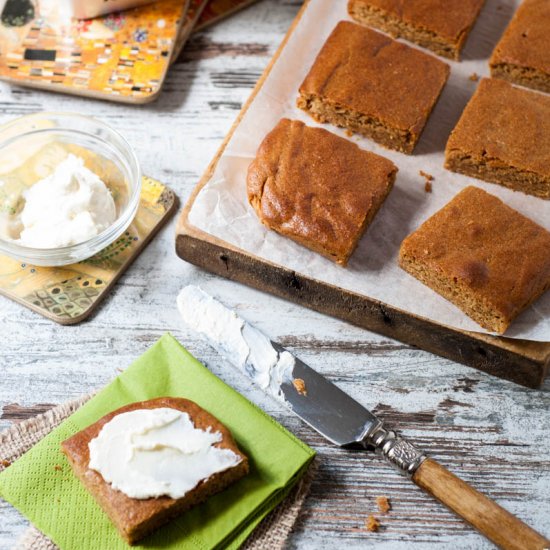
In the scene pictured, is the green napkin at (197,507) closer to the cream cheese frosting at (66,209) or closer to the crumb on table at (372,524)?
the crumb on table at (372,524)

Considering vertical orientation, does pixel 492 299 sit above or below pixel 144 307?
above

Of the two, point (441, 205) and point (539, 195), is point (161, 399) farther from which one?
point (539, 195)

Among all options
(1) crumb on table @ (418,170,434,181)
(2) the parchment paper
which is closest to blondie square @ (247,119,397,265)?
(2) the parchment paper

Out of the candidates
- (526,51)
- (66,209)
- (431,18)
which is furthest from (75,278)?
(526,51)

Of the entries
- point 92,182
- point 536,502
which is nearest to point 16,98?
point 92,182

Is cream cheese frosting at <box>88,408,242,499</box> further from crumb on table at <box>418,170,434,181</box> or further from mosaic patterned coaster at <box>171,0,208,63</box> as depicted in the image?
mosaic patterned coaster at <box>171,0,208,63</box>

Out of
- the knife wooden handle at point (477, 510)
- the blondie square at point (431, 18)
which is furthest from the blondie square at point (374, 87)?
the knife wooden handle at point (477, 510)
